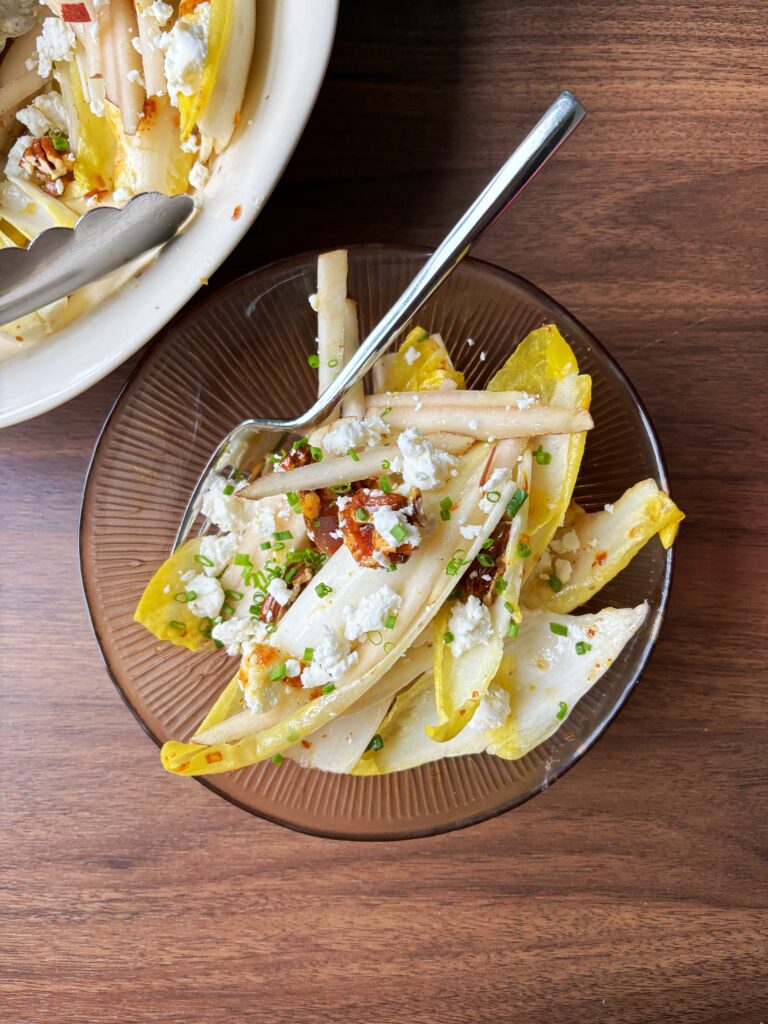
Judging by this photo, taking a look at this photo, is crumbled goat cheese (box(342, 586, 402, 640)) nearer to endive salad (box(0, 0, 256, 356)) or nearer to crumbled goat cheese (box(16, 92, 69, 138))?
endive salad (box(0, 0, 256, 356))

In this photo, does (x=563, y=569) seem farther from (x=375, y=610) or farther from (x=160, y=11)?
(x=160, y=11)

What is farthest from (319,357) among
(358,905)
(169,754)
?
(358,905)

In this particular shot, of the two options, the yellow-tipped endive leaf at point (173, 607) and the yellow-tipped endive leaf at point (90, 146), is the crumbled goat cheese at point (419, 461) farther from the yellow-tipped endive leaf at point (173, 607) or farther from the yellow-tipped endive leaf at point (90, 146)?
the yellow-tipped endive leaf at point (90, 146)

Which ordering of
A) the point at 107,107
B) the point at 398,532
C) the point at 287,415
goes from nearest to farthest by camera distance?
1. the point at 398,532
2. the point at 107,107
3. the point at 287,415

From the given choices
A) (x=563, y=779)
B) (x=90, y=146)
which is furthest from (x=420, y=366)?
(x=563, y=779)

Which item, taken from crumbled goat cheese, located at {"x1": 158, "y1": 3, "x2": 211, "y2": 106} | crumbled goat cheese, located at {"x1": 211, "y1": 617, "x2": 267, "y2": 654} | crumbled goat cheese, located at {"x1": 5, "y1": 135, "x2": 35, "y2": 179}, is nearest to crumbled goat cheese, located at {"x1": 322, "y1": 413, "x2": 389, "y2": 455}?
crumbled goat cheese, located at {"x1": 211, "y1": 617, "x2": 267, "y2": 654}

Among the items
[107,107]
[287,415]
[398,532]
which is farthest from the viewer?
[287,415]

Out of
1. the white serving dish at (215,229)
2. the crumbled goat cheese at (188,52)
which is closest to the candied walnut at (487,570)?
the white serving dish at (215,229)
